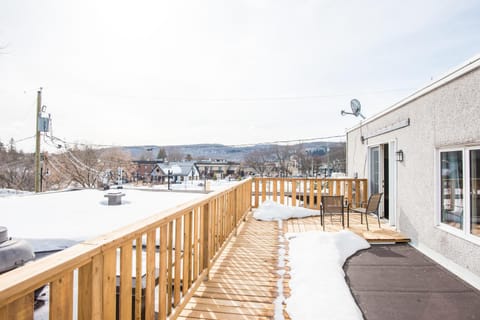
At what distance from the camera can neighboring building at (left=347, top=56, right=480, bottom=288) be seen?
3094 millimetres

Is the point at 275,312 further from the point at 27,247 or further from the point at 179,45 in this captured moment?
the point at 179,45

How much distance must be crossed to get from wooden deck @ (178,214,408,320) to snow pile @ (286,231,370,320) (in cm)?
15

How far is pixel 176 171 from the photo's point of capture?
4581 centimetres

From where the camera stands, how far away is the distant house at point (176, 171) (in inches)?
1789

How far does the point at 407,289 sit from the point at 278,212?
346 cm

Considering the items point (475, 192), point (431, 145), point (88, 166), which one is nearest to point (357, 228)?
point (431, 145)

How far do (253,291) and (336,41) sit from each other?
271 inches

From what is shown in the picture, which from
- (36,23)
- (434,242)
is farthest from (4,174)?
(434,242)

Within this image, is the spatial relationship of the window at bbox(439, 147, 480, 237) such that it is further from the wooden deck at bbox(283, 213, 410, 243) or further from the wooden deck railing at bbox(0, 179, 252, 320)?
the wooden deck railing at bbox(0, 179, 252, 320)

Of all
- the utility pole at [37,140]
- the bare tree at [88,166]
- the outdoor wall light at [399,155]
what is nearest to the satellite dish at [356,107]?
the outdoor wall light at [399,155]

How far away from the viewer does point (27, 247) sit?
3.84m

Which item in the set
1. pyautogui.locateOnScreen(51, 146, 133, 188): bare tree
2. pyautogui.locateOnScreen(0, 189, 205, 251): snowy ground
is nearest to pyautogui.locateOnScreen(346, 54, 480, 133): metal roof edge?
pyautogui.locateOnScreen(0, 189, 205, 251): snowy ground

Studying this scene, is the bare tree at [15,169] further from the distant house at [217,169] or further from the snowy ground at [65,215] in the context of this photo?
the distant house at [217,169]

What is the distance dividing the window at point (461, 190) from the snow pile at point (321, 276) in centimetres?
127
